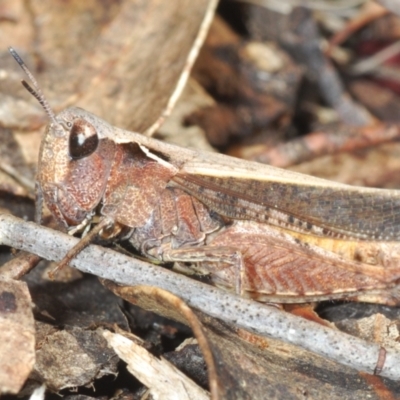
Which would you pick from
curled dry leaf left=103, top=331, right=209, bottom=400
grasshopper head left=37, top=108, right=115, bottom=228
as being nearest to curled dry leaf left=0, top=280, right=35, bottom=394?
curled dry leaf left=103, top=331, right=209, bottom=400

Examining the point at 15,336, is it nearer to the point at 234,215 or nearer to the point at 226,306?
the point at 226,306

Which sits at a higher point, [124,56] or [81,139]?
[124,56]

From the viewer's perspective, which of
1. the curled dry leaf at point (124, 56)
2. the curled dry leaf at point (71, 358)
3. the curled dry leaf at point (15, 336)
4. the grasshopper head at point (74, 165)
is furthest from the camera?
the curled dry leaf at point (124, 56)

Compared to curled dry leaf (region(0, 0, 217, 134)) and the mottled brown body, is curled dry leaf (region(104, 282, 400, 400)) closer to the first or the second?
the mottled brown body

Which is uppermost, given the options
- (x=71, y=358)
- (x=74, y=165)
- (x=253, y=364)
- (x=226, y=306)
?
(x=74, y=165)

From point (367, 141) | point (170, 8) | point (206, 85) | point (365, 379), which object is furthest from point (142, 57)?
point (365, 379)

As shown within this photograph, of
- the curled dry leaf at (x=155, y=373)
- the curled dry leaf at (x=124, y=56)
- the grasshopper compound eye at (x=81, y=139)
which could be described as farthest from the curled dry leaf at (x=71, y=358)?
the curled dry leaf at (x=124, y=56)

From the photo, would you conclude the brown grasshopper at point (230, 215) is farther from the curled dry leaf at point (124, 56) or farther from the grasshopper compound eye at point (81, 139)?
the curled dry leaf at point (124, 56)

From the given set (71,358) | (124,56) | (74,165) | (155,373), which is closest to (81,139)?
(74,165)
